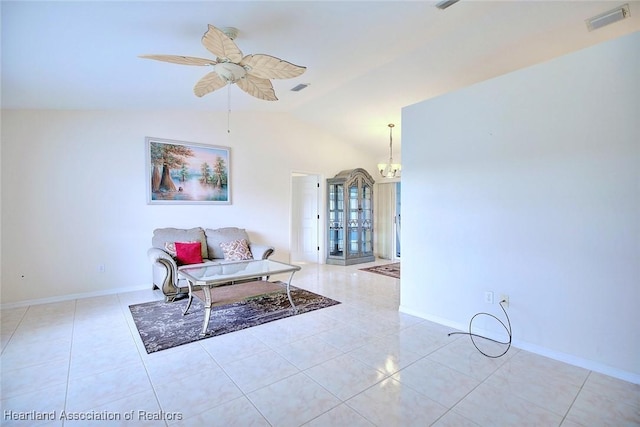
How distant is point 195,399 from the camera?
1909 millimetres

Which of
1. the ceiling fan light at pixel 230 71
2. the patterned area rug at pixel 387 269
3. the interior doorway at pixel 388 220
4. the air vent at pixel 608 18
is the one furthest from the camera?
the interior doorway at pixel 388 220

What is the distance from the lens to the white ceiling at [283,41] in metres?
2.25

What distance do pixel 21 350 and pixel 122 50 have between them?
271 centimetres

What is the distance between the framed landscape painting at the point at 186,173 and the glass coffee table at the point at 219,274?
5.36 feet

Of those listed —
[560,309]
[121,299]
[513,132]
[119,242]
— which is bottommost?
[121,299]

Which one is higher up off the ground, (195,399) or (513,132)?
→ (513,132)

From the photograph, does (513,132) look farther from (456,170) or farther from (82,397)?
(82,397)

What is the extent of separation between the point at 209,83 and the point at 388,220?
5669mm

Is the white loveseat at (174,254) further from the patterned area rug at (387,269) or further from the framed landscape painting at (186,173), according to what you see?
the patterned area rug at (387,269)

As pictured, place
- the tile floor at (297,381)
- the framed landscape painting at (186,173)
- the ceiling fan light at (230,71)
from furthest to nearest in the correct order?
the framed landscape painting at (186,173) < the ceiling fan light at (230,71) < the tile floor at (297,381)

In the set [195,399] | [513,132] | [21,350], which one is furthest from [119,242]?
[513,132]

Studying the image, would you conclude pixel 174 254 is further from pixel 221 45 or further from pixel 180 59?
pixel 221 45

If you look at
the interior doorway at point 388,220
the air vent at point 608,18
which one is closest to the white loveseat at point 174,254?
the interior doorway at point 388,220

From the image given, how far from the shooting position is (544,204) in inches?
98.0
